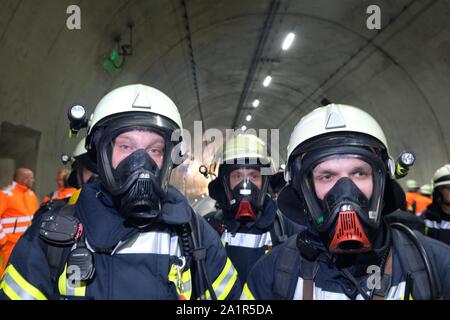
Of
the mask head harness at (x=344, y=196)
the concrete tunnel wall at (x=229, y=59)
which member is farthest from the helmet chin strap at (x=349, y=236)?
the concrete tunnel wall at (x=229, y=59)

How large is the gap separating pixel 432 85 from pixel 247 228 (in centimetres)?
829

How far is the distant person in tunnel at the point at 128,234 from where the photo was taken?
1.77m

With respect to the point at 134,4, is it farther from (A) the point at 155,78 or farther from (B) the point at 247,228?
(B) the point at 247,228

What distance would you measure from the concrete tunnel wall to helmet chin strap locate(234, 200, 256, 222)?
3.61 meters

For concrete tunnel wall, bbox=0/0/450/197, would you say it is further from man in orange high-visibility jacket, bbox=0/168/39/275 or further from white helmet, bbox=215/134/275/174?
white helmet, bbox=215/134/275/174

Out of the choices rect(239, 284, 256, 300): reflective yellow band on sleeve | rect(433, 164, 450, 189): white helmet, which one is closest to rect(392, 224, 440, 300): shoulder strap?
rect(239, 284, 256, 300): reflective yellow band on sleeve

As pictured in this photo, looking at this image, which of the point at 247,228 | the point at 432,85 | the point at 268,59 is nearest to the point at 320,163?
the point at 247,228

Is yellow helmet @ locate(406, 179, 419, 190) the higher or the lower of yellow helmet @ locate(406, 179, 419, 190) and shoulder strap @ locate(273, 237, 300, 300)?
the higher

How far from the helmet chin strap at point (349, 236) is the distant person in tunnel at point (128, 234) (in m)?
0.67

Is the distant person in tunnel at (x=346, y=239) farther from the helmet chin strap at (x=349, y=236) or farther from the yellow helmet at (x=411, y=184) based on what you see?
the yellow helmet at (x=411, y=184)

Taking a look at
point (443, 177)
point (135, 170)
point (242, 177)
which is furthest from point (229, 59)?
point (135, 170)

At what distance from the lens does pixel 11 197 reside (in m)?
5.25

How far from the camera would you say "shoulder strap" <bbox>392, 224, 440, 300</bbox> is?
5.40 ft

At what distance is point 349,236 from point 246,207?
69.5 inches
